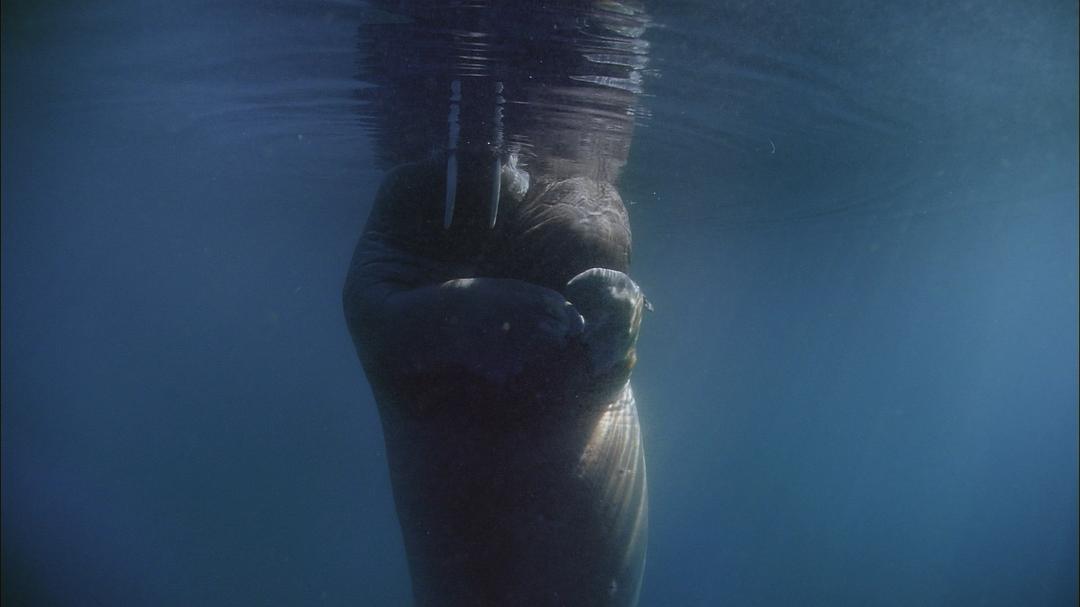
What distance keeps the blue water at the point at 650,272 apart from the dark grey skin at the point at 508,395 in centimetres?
319

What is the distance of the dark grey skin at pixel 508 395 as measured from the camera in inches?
82.7

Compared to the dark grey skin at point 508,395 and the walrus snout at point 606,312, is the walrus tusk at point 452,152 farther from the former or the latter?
the walrus snout at point 606,312

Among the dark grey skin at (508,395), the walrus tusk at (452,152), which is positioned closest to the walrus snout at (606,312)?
the dark grey skin at (508,395)

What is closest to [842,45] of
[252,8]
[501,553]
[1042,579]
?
[252,8]

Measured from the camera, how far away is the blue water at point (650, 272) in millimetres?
6574

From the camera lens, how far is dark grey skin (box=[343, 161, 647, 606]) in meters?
2.10

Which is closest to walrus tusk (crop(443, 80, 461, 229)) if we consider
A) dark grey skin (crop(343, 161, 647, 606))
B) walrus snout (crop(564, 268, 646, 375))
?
dark grey skin (crop(343, 161, 647, 606))

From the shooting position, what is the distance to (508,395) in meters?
2.16

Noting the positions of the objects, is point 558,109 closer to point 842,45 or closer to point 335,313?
point 842,45

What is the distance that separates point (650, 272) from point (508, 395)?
85.7 ft

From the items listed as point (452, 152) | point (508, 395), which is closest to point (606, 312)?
point (508, 395)

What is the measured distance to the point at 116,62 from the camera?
740 centimetres

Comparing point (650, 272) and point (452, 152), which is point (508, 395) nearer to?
point (452, 152)

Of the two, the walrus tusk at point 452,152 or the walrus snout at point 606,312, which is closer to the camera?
the walrus snout at point 606,312
